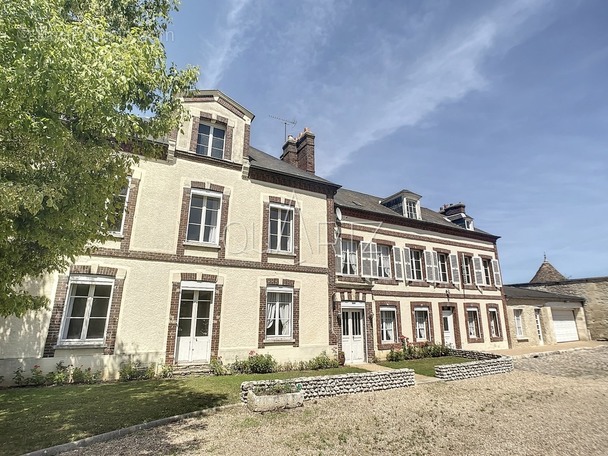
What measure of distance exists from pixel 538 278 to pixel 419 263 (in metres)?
19.1

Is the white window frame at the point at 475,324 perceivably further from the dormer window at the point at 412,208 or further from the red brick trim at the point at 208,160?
the red brick trim at the point at 208,160

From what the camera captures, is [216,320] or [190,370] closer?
[190,370]

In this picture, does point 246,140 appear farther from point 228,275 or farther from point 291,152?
point 228,275

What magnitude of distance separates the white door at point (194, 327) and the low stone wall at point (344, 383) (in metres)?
3.41

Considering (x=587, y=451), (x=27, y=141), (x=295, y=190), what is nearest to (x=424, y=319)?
(x=295, y=190)

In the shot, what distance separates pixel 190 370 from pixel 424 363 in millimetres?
9440

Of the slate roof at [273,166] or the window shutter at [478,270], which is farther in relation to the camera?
the window shutter at [478,270]

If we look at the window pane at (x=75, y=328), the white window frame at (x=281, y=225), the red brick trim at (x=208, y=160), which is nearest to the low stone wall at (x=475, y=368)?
the white window frame at (x=281, y=225)

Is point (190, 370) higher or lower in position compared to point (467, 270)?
lower

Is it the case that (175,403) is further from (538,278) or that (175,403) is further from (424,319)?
(538,278)

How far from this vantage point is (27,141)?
4.07 m

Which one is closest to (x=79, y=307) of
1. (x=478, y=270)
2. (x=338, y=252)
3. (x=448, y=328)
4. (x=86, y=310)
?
(x=86, y=310)

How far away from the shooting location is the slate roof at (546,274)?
28148mm

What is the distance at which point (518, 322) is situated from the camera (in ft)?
67.1
